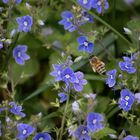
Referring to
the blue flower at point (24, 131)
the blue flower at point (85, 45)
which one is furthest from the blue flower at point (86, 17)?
the blue flower at point (24, 131)

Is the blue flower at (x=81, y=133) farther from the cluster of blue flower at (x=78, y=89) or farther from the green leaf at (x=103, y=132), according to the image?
the green leaf at (x=103, y=132)

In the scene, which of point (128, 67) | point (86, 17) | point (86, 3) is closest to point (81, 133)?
point (128, 67)

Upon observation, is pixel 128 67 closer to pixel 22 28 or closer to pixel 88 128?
pixel 88 128

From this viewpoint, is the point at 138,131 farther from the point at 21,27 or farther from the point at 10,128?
the point at 21,27

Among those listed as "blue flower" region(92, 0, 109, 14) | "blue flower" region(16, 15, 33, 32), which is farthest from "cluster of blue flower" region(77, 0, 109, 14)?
"blue flower" region(16, 15, 33, 32)

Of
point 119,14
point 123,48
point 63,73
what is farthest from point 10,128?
point 119,14

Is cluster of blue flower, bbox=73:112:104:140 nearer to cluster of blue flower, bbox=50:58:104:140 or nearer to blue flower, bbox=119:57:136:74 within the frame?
cluster of blue flower, bbox=50:58:104:140
